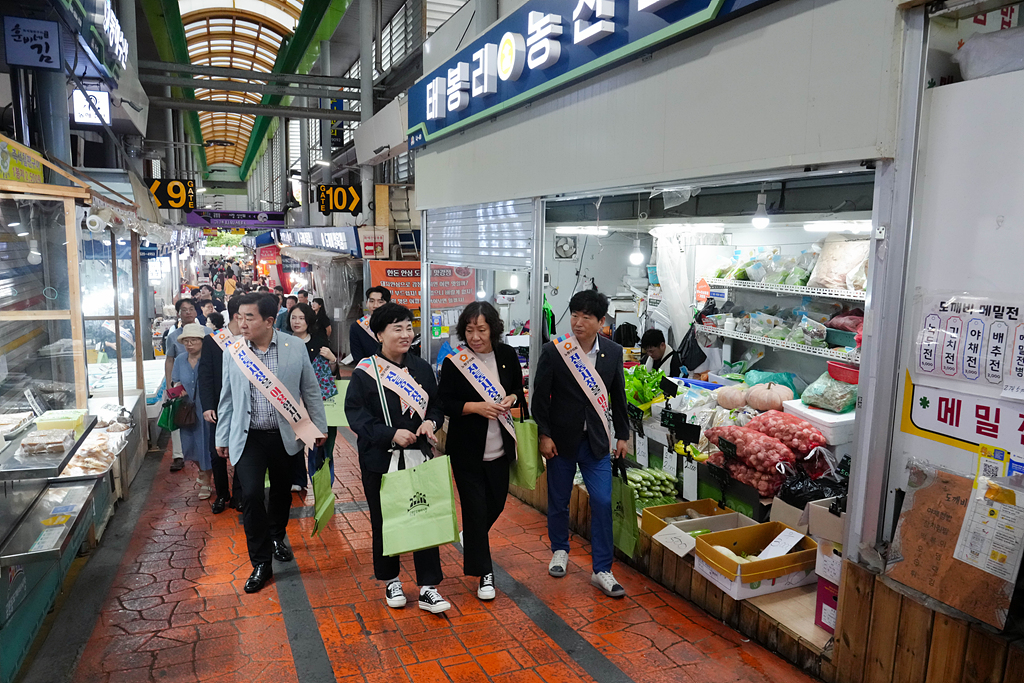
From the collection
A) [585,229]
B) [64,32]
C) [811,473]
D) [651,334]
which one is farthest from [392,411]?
[64,32]

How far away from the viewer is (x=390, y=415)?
3975 mm

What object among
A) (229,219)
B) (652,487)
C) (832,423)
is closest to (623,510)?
(652,487)

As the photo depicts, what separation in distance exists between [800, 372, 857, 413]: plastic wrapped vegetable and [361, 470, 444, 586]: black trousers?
2.95 m

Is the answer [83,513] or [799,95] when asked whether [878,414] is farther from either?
[83,513]

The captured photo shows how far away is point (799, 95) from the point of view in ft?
10.6

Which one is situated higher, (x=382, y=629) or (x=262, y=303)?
(x=262, y=303)

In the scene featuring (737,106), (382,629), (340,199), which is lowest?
(382,629)

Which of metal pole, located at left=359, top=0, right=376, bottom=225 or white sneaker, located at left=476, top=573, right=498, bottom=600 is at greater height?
metal pole, located at left=359, top=0, right=376, bottom=225

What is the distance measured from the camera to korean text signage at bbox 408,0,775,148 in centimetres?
384

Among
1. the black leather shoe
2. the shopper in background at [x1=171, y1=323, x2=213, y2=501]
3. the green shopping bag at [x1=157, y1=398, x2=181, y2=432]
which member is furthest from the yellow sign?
the black leather shoe

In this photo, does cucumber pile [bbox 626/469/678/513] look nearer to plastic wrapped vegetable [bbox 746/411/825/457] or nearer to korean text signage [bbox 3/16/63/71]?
plastic wrapped vegetable [bbox 746/411/825/457]

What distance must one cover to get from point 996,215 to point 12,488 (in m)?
4.64

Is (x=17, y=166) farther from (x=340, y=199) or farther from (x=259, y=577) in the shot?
(x=340, y=199)

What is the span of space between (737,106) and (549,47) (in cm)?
194
